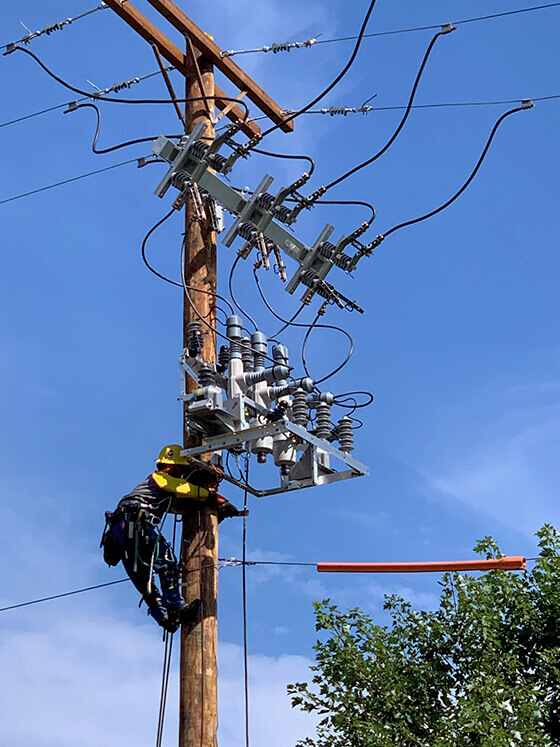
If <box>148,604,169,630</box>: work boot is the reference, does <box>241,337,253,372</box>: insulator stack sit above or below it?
above

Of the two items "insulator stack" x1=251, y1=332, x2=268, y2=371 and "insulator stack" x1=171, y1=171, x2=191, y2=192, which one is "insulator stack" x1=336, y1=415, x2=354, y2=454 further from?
"insulator stack" x1=171, y1=171, x2=191, y2=192

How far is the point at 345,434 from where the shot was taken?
997cm

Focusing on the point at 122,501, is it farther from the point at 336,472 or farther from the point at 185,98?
the point at 185,98

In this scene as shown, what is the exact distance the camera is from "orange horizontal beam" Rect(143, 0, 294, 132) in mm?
11242

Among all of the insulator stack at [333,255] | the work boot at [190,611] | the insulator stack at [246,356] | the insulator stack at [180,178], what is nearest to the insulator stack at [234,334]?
the insulator stack at [246,356]

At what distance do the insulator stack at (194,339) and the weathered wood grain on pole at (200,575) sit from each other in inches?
6.2

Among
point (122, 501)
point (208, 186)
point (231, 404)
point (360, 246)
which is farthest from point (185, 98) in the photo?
point (122, 501)

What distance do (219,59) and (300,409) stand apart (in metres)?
4.11

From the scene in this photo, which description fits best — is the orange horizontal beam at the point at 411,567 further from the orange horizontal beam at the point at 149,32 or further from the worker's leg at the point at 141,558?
the orange horizontal beam at the point at 149,32

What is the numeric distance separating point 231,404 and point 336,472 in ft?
4.09

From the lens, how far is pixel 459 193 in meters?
10.0

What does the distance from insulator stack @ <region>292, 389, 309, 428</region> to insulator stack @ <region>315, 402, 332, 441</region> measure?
30cm

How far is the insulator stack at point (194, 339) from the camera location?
31.8ft

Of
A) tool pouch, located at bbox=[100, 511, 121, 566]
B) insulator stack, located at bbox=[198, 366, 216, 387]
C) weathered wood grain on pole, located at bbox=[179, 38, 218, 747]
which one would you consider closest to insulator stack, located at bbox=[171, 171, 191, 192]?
weathered wood grain on pole, located at bbox=[179, 38, 218, 747]
